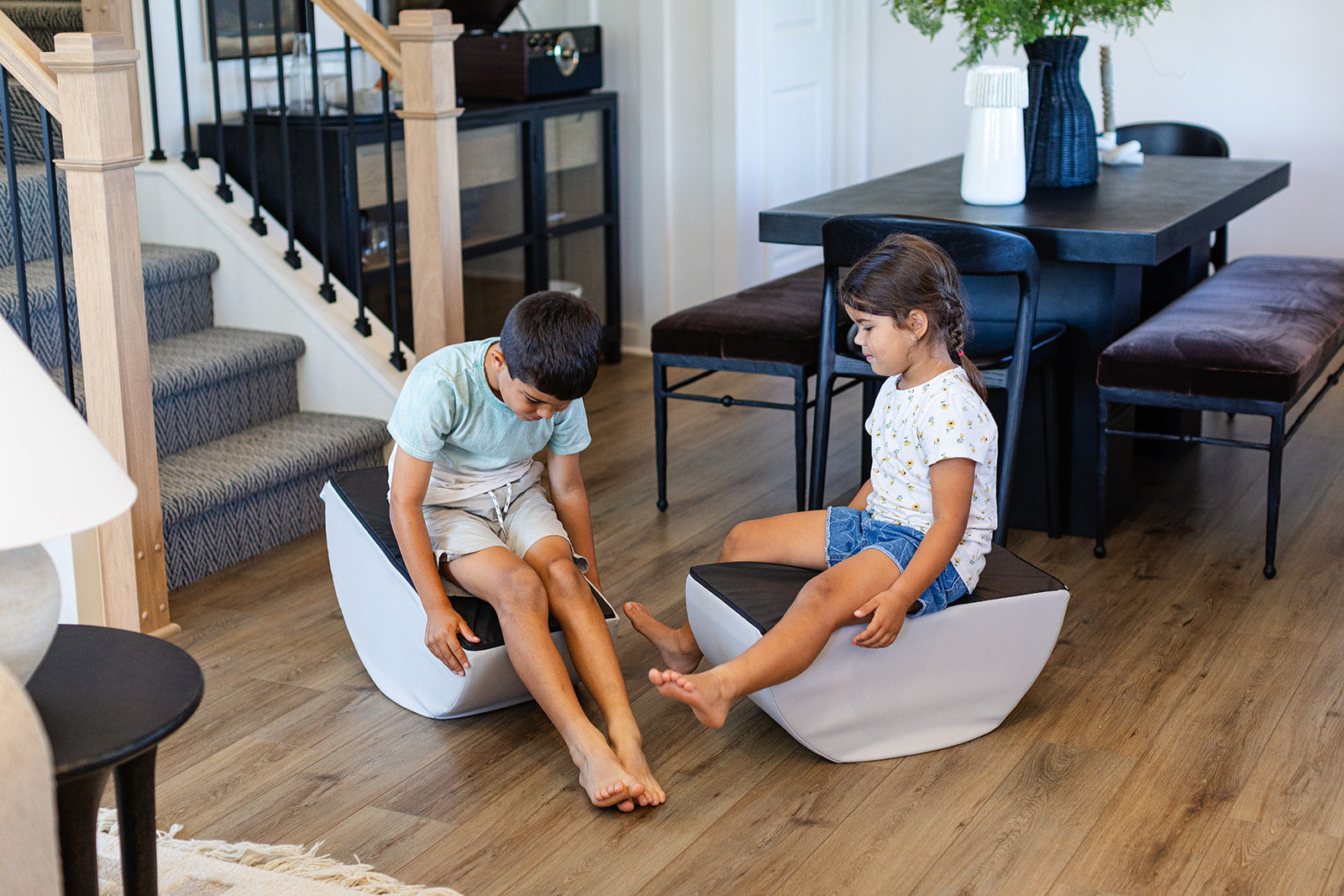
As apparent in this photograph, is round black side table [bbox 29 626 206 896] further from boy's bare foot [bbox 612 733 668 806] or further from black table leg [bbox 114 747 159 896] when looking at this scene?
boy's bare foot [bbox 612 733 668 806]

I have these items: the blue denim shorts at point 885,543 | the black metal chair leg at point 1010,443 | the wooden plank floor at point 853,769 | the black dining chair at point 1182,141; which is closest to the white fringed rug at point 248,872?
the wooden plank floor at point 853,769

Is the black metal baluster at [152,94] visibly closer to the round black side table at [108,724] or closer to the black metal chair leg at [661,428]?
the black metal chair leg at [661,428]

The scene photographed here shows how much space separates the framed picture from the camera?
3.88m

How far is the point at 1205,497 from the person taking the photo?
337 centimetres

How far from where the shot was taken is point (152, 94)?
3564mm

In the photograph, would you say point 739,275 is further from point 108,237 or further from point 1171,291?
point 108,237

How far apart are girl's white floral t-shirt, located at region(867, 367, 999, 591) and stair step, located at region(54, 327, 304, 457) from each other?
1.67 m

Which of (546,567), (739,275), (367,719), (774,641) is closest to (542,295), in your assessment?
(546,567)

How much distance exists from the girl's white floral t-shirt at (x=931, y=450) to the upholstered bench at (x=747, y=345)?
2.70ft

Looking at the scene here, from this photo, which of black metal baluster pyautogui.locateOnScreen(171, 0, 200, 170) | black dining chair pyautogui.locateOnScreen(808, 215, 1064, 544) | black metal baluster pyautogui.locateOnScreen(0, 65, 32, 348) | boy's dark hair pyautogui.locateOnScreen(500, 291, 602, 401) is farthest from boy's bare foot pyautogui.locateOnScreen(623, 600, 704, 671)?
black metal baluster pyautogui.locateOnScreen(171, 0, 200, 170)

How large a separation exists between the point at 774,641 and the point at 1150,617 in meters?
1.05

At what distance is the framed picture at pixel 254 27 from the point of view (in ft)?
12.7

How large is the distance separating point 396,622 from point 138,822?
0.85 meters

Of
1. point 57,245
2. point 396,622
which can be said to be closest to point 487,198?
point 57,245
